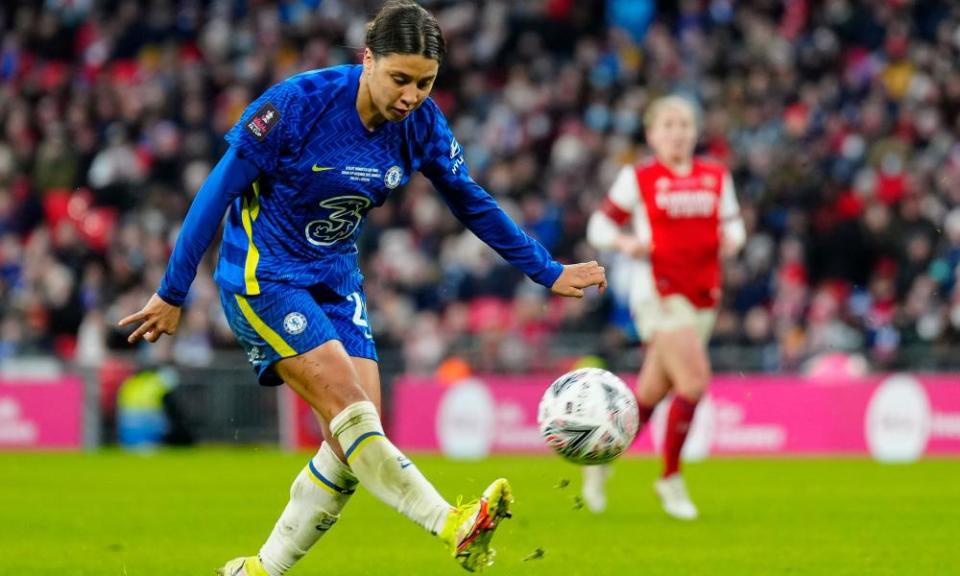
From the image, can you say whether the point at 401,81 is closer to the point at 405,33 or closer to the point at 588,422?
the point at 405,33

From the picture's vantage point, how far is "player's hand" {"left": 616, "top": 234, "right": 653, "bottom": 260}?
10.0 meters

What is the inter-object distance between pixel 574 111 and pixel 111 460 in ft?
29.7

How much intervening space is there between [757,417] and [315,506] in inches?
457

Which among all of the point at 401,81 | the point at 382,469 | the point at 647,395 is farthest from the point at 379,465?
the point at 647,395

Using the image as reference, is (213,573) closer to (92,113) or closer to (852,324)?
(852,324)

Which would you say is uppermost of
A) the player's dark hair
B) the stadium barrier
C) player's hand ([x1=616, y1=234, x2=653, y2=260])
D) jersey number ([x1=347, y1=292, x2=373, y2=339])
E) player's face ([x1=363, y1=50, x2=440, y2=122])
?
the player's dark hair

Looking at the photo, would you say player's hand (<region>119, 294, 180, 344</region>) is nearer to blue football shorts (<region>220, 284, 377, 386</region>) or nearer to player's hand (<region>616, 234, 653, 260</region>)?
blue football shorts (<region>220, 284, 377, 386</region>)

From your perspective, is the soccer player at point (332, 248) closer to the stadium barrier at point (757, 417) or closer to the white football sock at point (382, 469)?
the white football sock at point (382, 469)

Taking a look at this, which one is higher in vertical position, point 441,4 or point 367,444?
point 441,4

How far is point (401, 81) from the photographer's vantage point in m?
5.73

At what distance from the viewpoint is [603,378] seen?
6520mm

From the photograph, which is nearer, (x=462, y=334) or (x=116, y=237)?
(x=462, y=334)

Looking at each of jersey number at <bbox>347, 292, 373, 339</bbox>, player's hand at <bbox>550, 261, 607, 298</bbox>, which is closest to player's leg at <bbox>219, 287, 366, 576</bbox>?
jersey number at <bbox>347, 292, 373, 339</bbox>

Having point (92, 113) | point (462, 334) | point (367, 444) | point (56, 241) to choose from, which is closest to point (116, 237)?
point (56, 241)
